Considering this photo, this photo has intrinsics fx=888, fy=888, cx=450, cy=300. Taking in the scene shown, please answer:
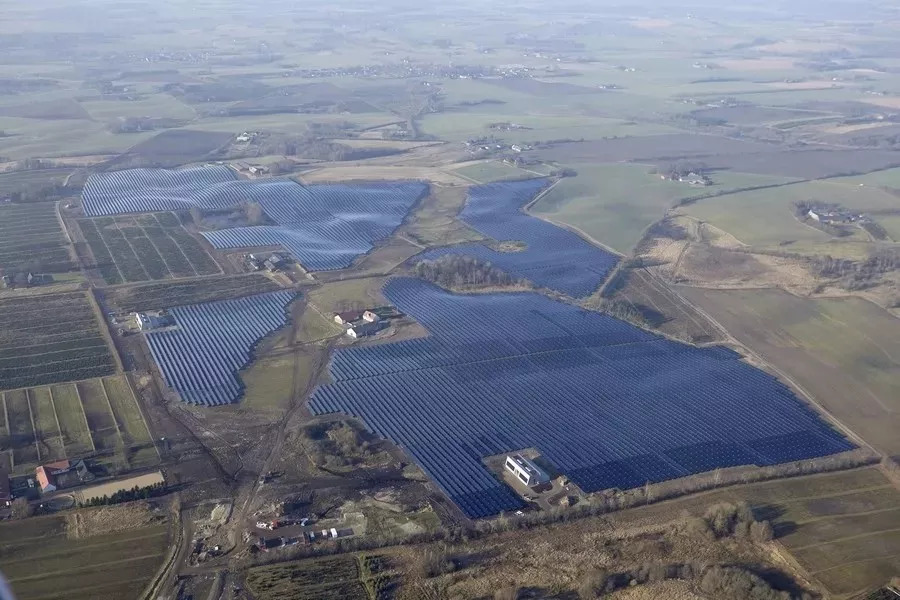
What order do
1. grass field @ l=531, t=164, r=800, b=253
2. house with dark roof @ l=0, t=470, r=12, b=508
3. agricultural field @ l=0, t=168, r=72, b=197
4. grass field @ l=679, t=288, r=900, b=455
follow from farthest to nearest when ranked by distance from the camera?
agricultural field @ l=0, t=168, r=72, b=197
grass field @ l=531, t=164, r=800, b=253
grass field @ l=679, t=288, r=900, b=455
house with dark roof @ l=0, t=470, r=12, b=508

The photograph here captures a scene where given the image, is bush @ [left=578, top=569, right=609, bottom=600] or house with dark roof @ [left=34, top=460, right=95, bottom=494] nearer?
bush @ [left=578, top=569, right=609, bottom=600]

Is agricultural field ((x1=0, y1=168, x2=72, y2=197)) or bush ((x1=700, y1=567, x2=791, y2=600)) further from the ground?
bush ((x1=700, y1=567, x2=791, y2=600))

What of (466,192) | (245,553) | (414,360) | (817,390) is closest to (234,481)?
(245,553)

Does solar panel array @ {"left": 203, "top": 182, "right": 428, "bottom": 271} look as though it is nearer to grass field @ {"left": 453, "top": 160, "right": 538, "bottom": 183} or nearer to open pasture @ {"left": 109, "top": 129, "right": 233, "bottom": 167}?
Answer: grass field @ {"left": 453, "top": 160, "right": 538, "bottom": 183}

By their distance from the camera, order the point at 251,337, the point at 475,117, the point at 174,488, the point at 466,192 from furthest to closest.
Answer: the point at 475,117 < the point at 466,192 < the point at 251,337 < the point at 174,488

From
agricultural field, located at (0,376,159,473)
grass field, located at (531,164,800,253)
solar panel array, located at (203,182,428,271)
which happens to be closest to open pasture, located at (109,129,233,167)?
solar panel array, located at (203,182,428,271)

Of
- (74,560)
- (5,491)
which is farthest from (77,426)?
(74,560)

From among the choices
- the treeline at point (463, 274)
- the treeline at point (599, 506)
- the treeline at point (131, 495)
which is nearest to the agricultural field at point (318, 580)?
the treeline at point (599, 506)

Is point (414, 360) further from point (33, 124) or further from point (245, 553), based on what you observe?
point (33, 124)
